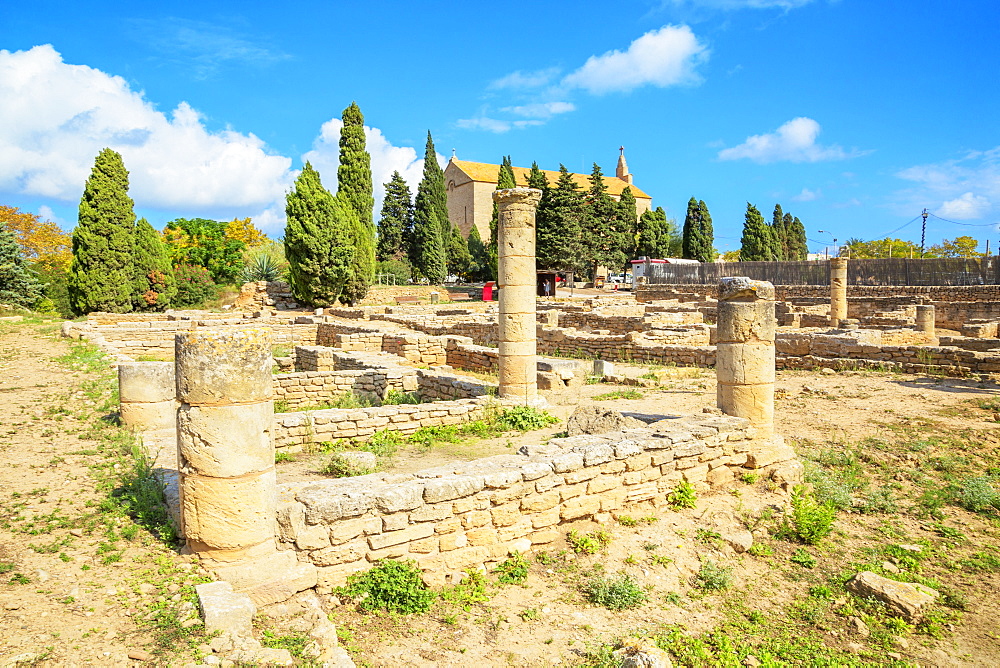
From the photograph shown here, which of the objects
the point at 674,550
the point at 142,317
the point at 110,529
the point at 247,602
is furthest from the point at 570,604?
the point at 142,317

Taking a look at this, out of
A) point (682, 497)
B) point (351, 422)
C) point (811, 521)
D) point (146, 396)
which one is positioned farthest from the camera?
point (146, 396)

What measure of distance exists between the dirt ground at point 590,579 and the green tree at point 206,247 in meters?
34.3

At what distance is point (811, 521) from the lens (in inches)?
240

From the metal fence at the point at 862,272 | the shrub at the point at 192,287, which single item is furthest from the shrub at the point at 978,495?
the shrub at the point at 192,287

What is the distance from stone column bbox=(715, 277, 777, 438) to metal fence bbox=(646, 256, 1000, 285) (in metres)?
21.9

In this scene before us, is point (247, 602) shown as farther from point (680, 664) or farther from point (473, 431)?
point (473, 431)

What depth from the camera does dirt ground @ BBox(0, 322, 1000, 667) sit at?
13.0 ft

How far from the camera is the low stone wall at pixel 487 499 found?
4758 millimetres

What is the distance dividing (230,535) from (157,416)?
17.4 feet

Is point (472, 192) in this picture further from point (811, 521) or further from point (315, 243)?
point (811, 521)

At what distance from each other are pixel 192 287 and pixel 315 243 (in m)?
7.46

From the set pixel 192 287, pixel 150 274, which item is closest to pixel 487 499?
pixel 150 274

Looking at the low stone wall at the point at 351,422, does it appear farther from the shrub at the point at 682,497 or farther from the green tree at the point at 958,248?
the green tree at the point at 958,248

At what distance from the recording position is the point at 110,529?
5.03 metres
